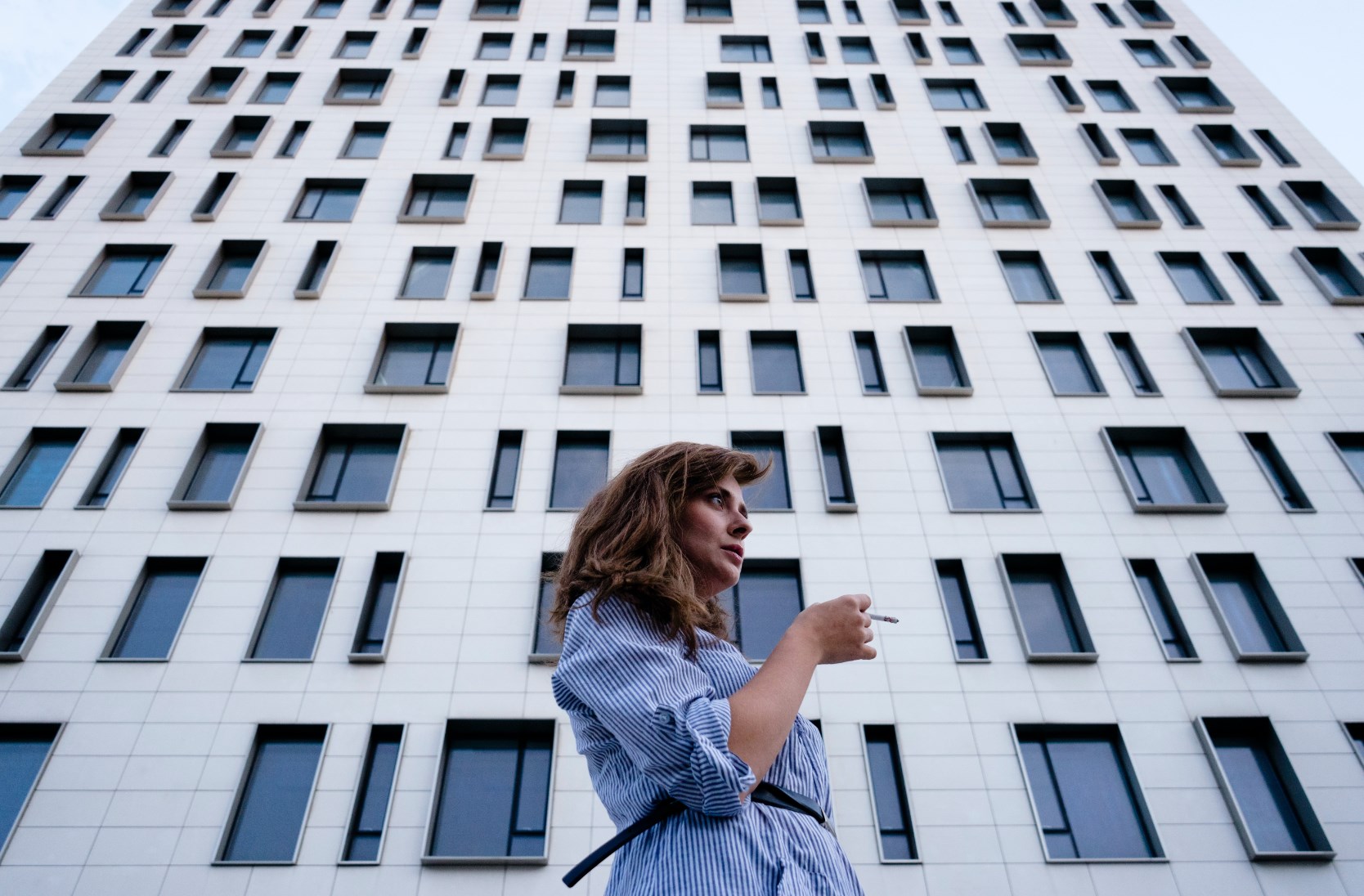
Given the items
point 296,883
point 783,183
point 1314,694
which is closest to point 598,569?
point 296,883

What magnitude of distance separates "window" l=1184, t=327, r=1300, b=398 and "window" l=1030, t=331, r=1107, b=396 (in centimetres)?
224

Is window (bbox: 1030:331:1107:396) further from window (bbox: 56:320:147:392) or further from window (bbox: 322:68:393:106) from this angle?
window (bbox: 322:68:393:106)

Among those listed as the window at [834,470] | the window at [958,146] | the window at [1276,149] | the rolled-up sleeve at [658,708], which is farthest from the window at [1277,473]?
the rolled-up sleeve at [658,708]

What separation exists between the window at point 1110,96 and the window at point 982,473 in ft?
45.1

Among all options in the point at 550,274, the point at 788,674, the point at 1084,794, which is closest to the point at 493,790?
the point at 1084,794

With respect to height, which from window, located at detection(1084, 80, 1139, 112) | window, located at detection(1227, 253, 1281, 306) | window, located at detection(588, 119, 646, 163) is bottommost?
window, located at detection(1227, 253, 1281, 306)

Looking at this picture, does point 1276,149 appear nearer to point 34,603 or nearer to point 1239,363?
point 1239,363

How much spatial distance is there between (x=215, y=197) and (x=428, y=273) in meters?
6.68

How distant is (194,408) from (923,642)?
14637 millimetres

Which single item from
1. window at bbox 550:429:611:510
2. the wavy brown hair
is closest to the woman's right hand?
the wavy brown hair

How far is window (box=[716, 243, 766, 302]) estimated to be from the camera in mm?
18656

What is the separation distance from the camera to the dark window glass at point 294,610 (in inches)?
518

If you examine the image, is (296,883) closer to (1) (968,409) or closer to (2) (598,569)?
(2) (598,569)

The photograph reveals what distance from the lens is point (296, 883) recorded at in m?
10.9
